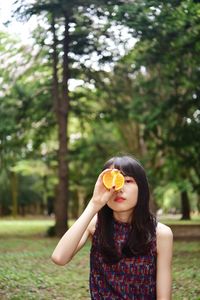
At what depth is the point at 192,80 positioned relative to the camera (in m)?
15.6

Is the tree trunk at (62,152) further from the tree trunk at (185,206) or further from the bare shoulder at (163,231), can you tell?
the bare shoulder at (163,231)

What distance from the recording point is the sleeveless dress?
8.16 feet

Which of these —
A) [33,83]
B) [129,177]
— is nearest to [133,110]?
[33,83]

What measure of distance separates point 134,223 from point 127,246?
0.11 m

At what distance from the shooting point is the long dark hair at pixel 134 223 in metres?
2.50

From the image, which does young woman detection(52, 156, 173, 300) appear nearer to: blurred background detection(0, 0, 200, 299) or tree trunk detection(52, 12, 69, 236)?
blurred background detection(0, 0, 200, 299)

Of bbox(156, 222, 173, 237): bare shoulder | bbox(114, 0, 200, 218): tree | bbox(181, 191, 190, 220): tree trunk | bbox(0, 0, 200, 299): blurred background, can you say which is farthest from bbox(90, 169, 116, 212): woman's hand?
bbox(181, 191, 190, 220): tree trunk

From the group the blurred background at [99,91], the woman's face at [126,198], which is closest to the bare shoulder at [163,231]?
the woman's face at [126,198]

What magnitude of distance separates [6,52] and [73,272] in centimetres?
1136

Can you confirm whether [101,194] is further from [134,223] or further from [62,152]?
[62,152]

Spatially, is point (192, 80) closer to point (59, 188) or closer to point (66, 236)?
point (59, 188)

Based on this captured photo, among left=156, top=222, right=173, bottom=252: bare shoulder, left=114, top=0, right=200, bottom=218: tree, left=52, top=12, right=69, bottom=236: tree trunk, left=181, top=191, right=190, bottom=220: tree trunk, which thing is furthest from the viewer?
left=181, top=191, right=190, bottom=220: tree trunk

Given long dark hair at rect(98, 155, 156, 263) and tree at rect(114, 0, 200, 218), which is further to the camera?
tree at rect(114, 0, 200, 218)

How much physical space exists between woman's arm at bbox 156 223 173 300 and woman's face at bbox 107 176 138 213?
0.61 ft
